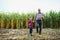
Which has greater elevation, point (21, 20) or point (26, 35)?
point (21, 20)

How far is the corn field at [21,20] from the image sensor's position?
18.7 m

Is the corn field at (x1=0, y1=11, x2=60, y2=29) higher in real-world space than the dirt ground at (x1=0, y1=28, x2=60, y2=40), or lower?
higher

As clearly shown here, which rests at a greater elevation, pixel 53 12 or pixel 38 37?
pixel 53 12

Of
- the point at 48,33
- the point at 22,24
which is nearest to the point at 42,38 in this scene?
the point at 48,33

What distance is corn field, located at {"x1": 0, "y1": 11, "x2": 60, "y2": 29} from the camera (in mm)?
18688

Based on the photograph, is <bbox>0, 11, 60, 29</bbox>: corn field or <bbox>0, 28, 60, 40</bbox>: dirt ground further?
<bbox>0, 11, 60, 29</bbox>: corn field

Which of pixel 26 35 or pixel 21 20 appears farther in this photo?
pixel 21 20

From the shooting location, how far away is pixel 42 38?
14844 mm

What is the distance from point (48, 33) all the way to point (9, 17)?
385 centimetres

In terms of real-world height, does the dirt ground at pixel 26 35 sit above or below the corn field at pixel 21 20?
below

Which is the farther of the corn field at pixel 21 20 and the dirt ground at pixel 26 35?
the corn field at pixel 21 20

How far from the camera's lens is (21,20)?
18.9 m

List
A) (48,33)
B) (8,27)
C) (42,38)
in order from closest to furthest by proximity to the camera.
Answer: (42,38) < (48,33) < (8,27)

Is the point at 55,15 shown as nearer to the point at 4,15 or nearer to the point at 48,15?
the point at 48,15
